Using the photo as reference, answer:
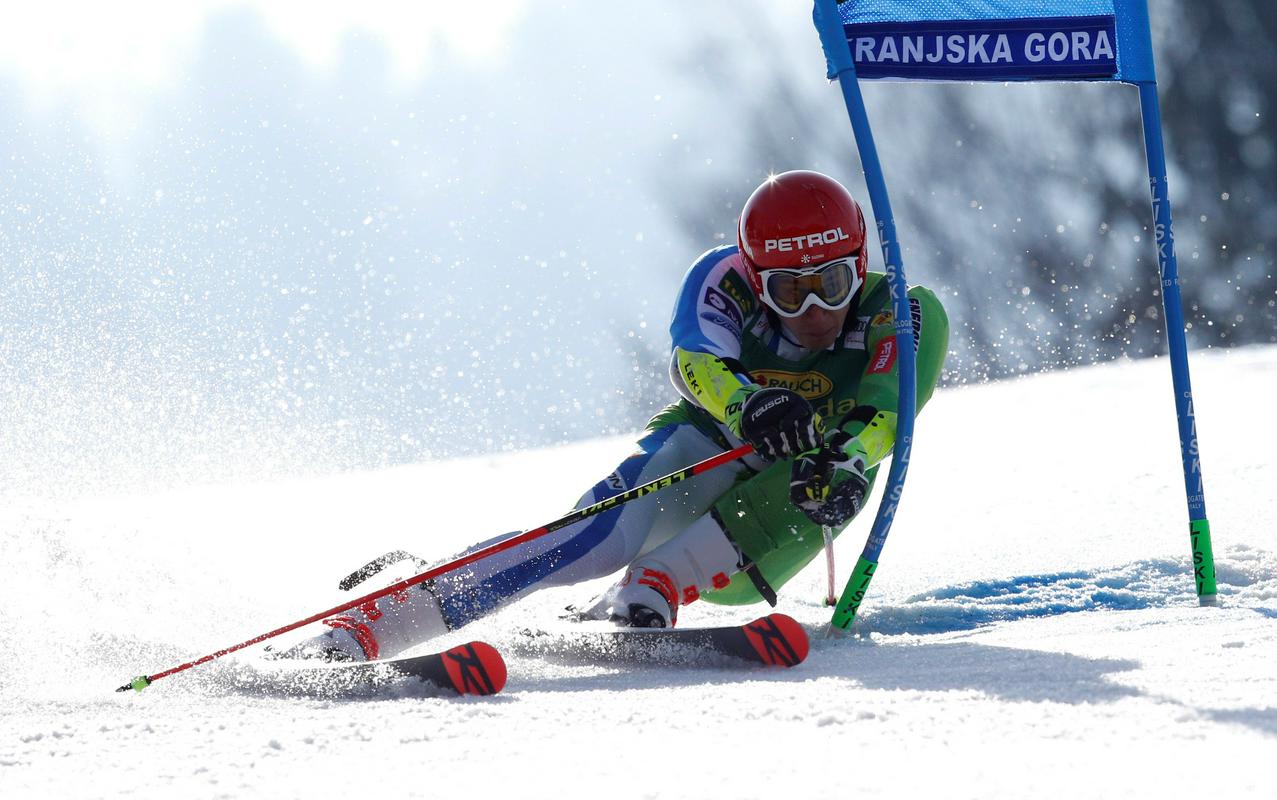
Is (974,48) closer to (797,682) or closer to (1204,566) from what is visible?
(1204,566)

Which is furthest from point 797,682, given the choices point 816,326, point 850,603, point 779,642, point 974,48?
point 974,48

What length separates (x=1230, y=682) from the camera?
265 cm

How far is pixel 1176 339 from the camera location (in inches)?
170

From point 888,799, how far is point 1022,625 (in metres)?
2.34

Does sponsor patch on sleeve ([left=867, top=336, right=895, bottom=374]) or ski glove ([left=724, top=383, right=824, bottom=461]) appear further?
sponsor patch on sleeve ([left=867, top=336, right=895, bottom=374])

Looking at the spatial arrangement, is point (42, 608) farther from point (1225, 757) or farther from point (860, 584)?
point (1225, 757)

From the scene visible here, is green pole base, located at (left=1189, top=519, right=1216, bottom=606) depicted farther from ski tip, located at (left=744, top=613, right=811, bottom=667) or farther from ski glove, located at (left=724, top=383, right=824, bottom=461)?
ski tip, located at (left=744, top=613, right=811, bottom=667)

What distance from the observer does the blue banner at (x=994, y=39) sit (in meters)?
4.33

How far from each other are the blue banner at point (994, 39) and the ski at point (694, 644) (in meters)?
1.87

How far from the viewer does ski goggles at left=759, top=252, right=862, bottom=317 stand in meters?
4.16

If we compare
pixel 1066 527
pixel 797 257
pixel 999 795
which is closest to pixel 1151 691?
pixel 999 795

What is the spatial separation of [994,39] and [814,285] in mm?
986

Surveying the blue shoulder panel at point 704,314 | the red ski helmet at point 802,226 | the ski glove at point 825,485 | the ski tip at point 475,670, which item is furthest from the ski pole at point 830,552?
the ski tip at point 475,670

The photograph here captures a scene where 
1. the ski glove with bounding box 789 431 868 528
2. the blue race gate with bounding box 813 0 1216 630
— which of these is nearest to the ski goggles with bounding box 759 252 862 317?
the blue race gate with bounding box 813 0 1216 630
